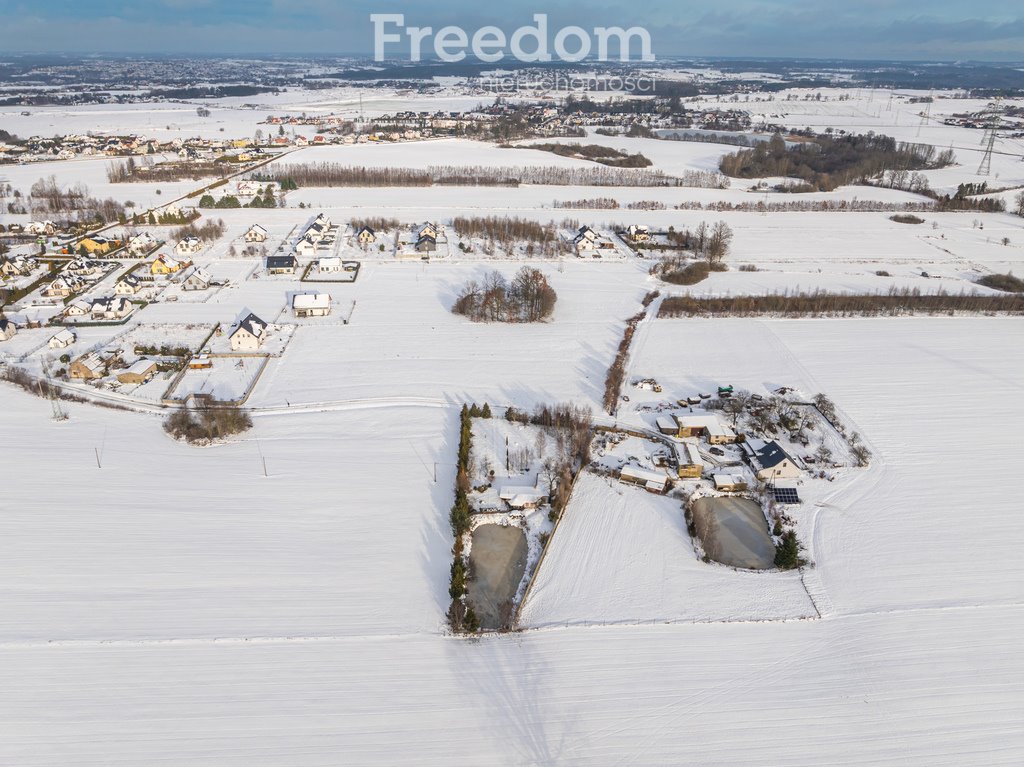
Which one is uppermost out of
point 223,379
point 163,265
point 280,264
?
point 280,264

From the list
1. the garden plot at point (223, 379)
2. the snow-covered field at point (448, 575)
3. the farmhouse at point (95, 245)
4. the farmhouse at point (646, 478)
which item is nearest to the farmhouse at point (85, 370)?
the snow-covered field at point (448, 575)

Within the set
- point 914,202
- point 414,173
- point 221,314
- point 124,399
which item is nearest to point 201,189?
point 414,173

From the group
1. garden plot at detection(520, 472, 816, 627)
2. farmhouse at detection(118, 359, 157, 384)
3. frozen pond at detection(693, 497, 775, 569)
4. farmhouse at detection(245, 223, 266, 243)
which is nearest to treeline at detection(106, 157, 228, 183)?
farmhouse at detection(245, 223, 266, 243)

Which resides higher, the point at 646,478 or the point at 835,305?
the point at 835,305

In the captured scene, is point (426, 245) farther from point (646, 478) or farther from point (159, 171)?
point (159, 171)

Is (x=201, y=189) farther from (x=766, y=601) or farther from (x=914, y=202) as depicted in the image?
(x=914, y=202)

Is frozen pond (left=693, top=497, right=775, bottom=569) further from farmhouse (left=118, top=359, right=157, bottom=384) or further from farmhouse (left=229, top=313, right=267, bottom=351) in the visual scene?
farmhouse (left=118, top=359, right=157, bottom=384)

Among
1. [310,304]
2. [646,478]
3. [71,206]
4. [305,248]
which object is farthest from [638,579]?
[71,206]
